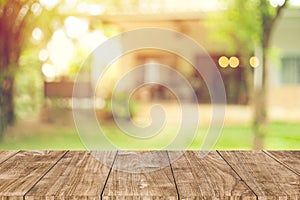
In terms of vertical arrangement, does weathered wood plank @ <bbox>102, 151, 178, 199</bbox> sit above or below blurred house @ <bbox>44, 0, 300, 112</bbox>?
below

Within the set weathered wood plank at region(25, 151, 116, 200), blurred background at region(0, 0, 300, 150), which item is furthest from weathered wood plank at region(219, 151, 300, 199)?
blurred background at region(0, 0, 300, 150)

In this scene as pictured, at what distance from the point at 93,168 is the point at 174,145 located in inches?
273

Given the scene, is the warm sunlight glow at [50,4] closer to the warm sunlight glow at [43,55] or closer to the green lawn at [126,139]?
the warm sunlight glow at [43,55]

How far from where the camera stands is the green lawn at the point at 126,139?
7770 millimetres

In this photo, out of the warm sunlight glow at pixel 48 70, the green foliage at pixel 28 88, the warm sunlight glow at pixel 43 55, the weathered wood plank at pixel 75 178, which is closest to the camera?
the weathered wood plank at pixel 75 178

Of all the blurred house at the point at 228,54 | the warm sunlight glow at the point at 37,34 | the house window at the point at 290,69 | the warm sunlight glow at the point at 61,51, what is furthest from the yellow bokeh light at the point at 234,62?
the warm sunlight glow at the point at 37,34

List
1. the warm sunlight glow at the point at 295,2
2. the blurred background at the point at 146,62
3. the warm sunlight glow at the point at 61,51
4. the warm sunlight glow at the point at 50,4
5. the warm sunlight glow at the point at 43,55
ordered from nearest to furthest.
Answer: the blurred background at the point at 146,62 → the warm sunlight glow at the point at 50,4 → the warm sunlight glow at the point at 295,2 → the warm sunlight glow at the point at 43,55 → the warm sunlight glow at the point at 61,51

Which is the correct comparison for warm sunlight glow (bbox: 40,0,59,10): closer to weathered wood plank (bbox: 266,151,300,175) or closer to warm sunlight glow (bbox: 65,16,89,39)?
warm sunlight glow (bbox: 65,16,89,39)

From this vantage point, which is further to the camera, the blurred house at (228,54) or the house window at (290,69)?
the house window at (290,69)

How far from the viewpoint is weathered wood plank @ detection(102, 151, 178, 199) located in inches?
36.2

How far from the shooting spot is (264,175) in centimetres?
109

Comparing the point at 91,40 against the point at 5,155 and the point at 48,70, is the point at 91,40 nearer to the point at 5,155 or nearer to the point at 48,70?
the point at 48,70

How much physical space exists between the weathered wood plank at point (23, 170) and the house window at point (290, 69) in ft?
41.1

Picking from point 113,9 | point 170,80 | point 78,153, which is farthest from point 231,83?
point 78,153
